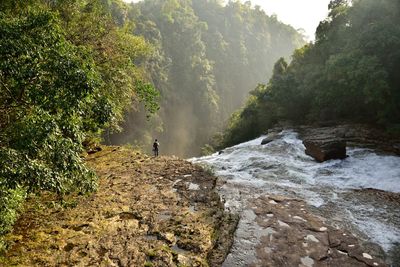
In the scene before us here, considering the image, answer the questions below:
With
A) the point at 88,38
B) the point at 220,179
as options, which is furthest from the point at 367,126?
the point at 88,38

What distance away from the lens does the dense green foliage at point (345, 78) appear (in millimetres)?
17891

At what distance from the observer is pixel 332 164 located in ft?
49.6

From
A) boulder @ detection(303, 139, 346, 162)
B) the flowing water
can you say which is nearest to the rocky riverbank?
the flowing water

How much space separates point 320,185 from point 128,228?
26.3ft

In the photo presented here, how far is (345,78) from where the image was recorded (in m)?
19.8

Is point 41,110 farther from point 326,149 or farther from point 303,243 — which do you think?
point 326,149

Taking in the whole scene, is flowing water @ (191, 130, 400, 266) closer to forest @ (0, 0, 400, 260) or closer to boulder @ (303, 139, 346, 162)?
boulder @ (303, 139, 346, 162)

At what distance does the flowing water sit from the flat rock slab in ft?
1.16

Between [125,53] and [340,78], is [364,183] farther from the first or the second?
[125,53]

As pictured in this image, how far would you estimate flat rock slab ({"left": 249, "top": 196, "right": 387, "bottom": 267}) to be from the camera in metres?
6.79

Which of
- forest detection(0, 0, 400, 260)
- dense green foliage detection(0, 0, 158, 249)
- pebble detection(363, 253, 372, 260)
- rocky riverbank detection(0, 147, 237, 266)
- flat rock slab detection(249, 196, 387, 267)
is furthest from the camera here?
pebble detection(363, 253, 372, 260)

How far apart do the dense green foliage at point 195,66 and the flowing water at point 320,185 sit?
45.3m

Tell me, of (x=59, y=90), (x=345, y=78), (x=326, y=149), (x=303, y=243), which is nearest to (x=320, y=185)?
(x=326, y=149)

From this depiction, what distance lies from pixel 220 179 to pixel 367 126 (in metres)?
13.1
